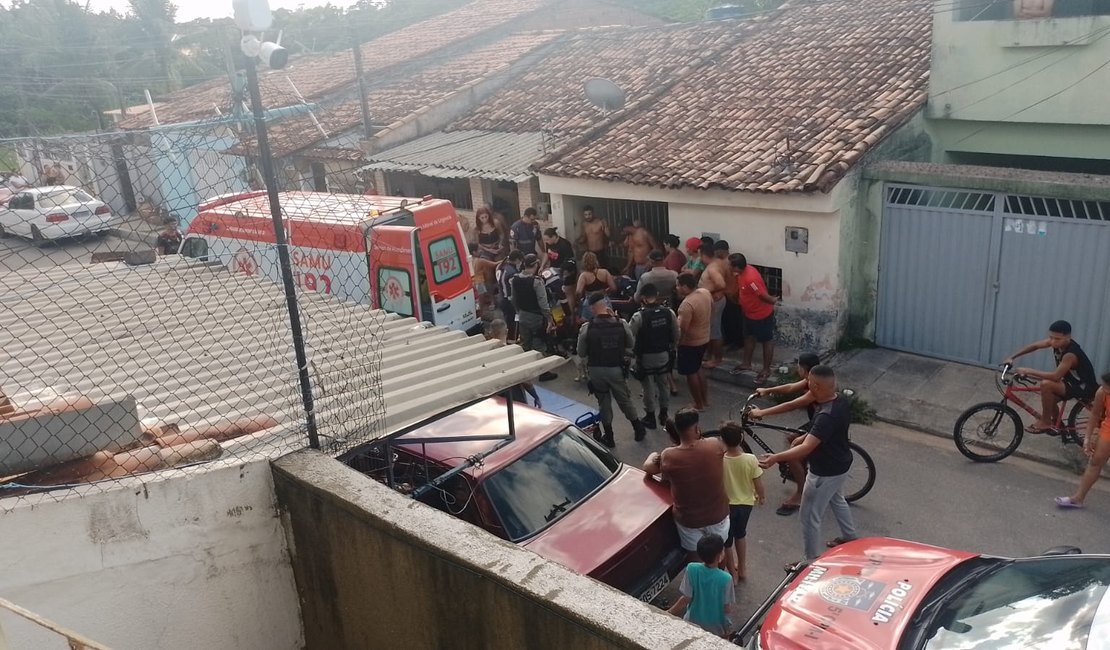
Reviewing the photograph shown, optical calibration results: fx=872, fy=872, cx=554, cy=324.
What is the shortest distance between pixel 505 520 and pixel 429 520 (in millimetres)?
1953

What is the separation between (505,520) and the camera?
528cm

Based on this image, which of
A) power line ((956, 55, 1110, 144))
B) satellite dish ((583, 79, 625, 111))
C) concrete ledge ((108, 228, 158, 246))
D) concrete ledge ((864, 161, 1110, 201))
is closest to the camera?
concrete ledge ((108, 228, 158, 246))

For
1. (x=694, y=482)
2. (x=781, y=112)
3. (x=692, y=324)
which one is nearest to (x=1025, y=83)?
(x=781, y=112)

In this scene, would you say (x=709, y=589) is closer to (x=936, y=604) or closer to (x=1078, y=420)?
(x=936, y=604)

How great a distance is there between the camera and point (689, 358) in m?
9.01

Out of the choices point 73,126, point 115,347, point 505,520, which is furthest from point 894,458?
point 73,126

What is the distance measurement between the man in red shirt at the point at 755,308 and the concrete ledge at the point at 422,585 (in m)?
6.53

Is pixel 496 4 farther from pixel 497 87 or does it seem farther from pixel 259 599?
pixel 259 599

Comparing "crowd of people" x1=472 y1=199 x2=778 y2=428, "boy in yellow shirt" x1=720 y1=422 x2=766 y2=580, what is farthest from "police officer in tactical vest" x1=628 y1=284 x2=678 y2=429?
"boy in yellow shirt" x1=720 y1=422 x2=766 y2=580

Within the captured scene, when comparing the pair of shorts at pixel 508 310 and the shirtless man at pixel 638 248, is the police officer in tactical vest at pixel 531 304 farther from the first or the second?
the shirtless man at pixel 638 248

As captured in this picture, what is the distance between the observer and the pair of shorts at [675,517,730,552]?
5398mm

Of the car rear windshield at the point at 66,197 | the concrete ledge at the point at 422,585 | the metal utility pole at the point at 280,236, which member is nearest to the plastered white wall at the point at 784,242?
the metal utility pole at the point at 280,236

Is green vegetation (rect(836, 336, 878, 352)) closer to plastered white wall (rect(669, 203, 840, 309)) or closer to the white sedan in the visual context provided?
plastered white wall (rect(669, 203, 840, 309))

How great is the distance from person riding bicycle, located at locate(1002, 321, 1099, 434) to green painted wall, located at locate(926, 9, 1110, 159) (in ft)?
11.7
